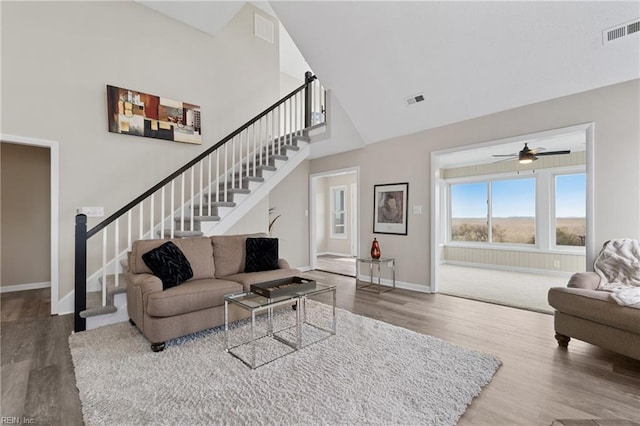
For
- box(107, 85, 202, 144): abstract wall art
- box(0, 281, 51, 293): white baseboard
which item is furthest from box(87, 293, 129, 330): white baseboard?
box(0, 281, 51, 293): white baseboard

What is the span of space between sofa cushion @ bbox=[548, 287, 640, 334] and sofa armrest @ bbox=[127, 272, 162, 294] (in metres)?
3.59

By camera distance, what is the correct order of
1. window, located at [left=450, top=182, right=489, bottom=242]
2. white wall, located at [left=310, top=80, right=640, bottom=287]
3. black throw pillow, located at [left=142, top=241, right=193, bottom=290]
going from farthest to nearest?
window, located at [left=450, top=182, right=489, bottom=242]
white wall, located at [left=310, top=80, right=640, bottom=287]
black throw pillow, located at [left=142, top=241, right=193, bottom=290]

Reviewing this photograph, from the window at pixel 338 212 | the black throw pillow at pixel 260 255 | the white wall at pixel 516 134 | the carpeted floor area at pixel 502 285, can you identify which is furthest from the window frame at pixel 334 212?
the black throw pillow at pixel 260 255

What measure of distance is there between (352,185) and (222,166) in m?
4.55

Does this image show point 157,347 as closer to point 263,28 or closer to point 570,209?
point 263,28

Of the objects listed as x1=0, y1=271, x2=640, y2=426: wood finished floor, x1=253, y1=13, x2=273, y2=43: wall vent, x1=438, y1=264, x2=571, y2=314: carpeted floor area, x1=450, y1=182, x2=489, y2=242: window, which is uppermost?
x1=253, y1=13, x2=273, y2=43: wall vent

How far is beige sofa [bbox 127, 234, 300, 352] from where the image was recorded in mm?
2588

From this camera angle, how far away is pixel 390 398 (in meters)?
1.92

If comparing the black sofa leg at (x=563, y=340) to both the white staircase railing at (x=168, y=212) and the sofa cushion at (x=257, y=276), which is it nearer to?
the sofa cushion at (x=257, y=276)

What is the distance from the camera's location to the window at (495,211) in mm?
6516

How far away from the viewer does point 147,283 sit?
2.71 m

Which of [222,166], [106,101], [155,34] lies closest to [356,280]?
[222,166]

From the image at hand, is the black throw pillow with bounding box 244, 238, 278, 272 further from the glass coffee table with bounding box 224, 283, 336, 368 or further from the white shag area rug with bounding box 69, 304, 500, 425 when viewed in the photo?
the white shag area rug with bounding box 69, 304, 500, 425

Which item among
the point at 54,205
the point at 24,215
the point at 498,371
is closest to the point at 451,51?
the point at 498,371
